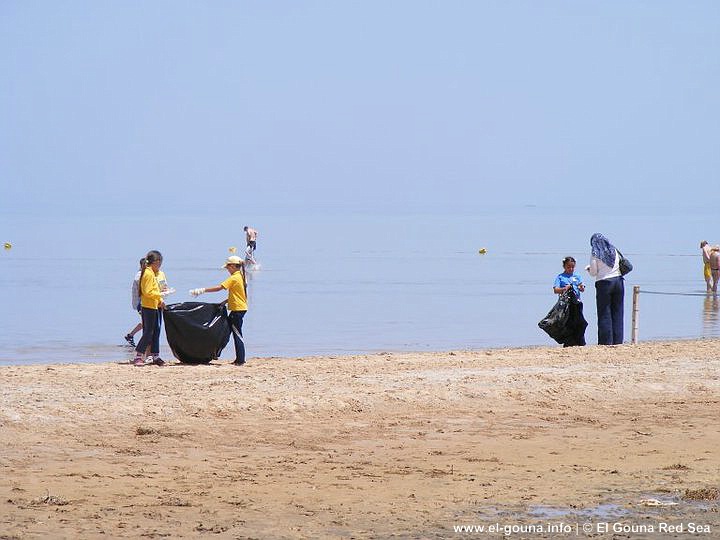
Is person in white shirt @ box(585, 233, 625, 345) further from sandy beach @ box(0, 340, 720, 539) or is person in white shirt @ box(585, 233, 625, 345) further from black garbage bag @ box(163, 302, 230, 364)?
black garbage bag @ box(163, 302, 230, 364)

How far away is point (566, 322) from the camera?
1650 cm

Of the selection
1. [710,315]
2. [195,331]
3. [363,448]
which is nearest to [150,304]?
[195,331]

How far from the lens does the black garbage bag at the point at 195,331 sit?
14.6 meters

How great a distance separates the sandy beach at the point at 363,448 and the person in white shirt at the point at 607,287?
5.16 feet

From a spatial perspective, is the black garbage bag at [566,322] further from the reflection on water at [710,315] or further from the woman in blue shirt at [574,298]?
the reflection on water at [710,315]

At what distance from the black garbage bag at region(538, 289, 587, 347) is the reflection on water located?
612cm

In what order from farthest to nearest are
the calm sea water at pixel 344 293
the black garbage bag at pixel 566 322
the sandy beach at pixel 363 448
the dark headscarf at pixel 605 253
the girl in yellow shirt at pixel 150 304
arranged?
1. the calm sea water at pixel 344 293
2. the black garbage bag at pixel 566 322
3. the dark headscarf at pixel 605 253
4. the girl in yellow shirt at pixel 150 304
5. the sandy beach at pixel 363 448

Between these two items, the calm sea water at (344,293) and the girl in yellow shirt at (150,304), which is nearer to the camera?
the girl in yellow shirt at (150,304)

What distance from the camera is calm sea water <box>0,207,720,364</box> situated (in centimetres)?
2112

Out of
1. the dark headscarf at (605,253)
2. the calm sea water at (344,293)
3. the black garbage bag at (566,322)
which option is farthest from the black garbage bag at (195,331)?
the dark headscarf at (605,253)

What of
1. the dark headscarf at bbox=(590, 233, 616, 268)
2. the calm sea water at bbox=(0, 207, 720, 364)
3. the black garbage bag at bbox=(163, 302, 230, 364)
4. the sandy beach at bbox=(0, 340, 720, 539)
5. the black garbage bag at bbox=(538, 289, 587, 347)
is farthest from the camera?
the calm sea water at bbox=(0, 207, 720, 364)

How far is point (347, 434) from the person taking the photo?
10.9 meters

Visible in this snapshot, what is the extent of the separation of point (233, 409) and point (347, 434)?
120 centimetres

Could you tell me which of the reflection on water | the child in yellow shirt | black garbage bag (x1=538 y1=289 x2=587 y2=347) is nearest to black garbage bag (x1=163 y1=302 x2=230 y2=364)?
the child in yellow shirt
